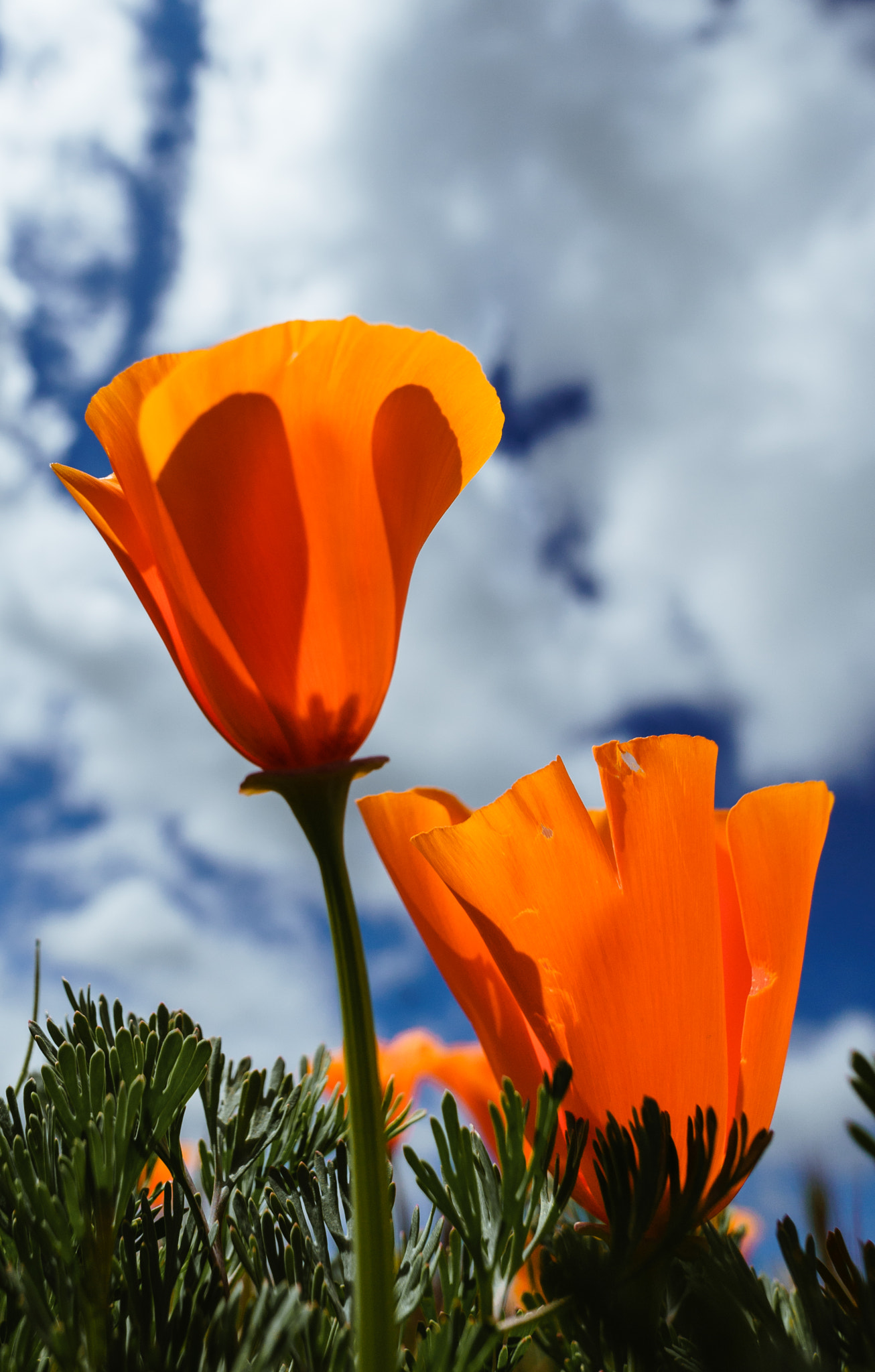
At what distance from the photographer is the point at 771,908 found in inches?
24.7

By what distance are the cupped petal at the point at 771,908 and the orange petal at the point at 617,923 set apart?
0.10ft

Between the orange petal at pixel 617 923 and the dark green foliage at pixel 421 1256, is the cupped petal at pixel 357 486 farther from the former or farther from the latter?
the dark green foliage at pixel 421 1256

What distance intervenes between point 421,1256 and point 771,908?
324 millimetres

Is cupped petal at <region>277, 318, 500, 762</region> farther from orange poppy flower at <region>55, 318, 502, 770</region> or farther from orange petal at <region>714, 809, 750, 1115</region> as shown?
orange petal at <region>714, 809, 750, 1115</region>

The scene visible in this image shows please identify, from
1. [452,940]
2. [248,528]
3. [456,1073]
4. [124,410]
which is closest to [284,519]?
[248,528]

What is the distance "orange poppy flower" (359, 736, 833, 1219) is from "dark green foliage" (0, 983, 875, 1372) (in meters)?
0.04

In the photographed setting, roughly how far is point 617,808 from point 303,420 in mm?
313

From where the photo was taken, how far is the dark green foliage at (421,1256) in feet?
1.55

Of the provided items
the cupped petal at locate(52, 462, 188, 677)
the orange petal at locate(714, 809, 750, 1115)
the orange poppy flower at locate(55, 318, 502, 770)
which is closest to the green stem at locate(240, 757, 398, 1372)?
the orange poppy flower at locate(55, 318, 502, 770)

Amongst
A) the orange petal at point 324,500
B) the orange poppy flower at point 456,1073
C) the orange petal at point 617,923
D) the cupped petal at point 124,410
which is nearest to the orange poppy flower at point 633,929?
the orange petal at point 617,923

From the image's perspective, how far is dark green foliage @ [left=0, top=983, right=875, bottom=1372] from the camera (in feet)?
1.55

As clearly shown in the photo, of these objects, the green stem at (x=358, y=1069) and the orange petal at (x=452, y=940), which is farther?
the orange petal at (x=452, y=940)

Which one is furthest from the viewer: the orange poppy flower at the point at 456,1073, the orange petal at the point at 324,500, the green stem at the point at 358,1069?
the orange poppy flower at the point at 456,1073

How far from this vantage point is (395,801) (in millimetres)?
696
